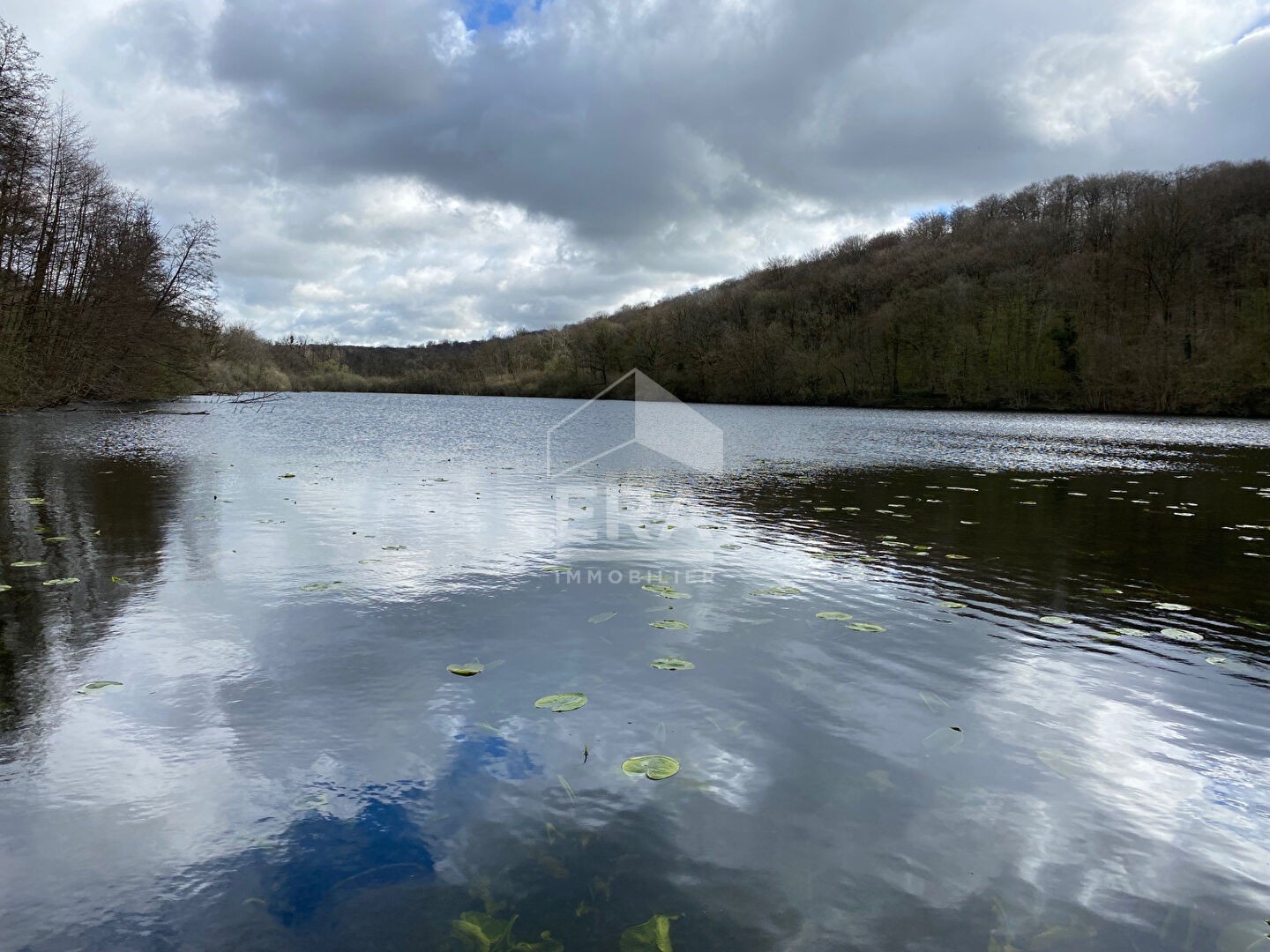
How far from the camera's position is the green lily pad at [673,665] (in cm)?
552

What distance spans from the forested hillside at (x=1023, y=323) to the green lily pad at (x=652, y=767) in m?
76.9

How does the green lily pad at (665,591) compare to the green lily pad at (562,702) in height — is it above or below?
below

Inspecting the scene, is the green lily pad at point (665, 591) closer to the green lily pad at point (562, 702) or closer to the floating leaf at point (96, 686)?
the green lily pad at point (562, 702)

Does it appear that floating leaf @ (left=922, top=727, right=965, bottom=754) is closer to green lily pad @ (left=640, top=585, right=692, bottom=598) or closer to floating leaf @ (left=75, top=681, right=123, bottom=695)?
green lily pad @ (left=640, top=585, right=692, bottom=598)

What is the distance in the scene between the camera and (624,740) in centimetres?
436

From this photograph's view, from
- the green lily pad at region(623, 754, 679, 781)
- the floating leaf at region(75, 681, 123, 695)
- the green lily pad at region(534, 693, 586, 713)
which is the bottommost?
the green lily pad at region(623, 754, 679, 781)

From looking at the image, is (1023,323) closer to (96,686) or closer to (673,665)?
(673,665)

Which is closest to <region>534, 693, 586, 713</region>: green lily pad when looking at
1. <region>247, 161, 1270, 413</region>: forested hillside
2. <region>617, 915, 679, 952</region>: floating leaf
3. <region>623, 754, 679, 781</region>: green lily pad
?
<region>623, 754, 679, 781</region>: green lily pad

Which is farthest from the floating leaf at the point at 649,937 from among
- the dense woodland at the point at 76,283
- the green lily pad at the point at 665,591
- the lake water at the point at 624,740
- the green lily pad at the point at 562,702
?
the dense woodland at the point at 76,283

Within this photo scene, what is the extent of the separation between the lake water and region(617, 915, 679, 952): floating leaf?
3 centimetres

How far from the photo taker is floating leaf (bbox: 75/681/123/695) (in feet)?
15.7

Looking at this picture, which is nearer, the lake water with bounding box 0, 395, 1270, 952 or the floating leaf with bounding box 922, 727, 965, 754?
the lake water with bounding box 0, 395, 1270, 952

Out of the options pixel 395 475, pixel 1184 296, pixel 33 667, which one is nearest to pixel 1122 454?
pixel 395 475

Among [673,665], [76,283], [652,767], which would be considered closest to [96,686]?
[652,767]
